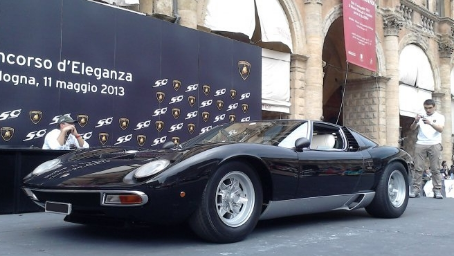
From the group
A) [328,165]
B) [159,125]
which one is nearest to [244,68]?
[159,125]

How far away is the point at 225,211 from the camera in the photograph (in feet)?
14.5

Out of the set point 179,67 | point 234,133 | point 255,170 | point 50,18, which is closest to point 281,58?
point 179,67

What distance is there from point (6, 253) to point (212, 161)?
5.64ft

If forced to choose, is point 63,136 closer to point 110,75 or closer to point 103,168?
point 110,75

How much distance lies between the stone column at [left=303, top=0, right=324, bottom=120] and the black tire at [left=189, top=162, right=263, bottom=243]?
1140 centimetres

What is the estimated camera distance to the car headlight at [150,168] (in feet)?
13.2

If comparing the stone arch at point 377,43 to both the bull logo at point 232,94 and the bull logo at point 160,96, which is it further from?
the bull logo at point 160,96

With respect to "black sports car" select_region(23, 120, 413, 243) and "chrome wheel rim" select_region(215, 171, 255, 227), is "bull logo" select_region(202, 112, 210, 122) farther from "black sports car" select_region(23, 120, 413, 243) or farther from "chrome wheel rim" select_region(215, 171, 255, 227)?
"chrome wheel rim" select_region(215, 171, 255, 227)

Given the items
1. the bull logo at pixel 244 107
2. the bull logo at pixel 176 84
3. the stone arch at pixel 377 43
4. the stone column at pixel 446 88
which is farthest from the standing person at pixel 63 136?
the stone column at pixel 446 88

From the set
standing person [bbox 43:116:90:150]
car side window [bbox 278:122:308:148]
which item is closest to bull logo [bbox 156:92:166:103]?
standing person [bbox 43:116:90:150]

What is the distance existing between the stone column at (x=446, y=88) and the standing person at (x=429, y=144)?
1431 cm

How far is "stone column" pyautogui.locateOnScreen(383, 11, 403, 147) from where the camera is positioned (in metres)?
19.5

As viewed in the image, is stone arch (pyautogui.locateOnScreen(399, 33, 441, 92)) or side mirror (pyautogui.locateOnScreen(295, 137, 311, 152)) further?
stone arch (pyautogui.locateOnScreen(399, 33, 441, 92))

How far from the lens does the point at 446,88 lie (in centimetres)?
2334
